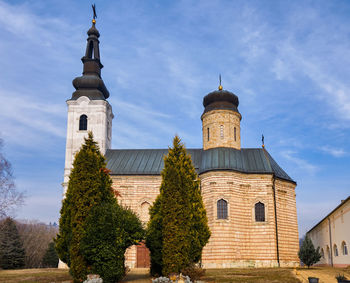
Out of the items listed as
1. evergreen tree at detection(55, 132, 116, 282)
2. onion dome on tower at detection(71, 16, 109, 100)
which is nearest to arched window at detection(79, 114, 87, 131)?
onion dome on tower at detection(71, 16, 109, 100)

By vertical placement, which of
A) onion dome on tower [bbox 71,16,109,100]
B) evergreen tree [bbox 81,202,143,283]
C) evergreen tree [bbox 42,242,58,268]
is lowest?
evergreen tree [bbox 42,242,58,268]

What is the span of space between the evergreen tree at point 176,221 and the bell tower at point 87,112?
56.8 ft

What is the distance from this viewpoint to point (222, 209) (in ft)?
99.1

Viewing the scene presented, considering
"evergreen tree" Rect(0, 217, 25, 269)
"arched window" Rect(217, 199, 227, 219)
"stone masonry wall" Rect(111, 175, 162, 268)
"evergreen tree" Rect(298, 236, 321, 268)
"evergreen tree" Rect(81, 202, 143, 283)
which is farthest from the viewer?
"evergreen tree" Rect(0, 217, 25, 269)

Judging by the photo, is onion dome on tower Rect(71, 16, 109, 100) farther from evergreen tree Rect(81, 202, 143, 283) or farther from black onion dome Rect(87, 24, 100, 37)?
evergreen tree Rect(81, 202, 143, 283)

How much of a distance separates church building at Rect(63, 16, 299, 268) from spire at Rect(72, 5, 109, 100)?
100mm

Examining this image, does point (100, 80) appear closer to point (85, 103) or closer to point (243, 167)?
point (85, 103)

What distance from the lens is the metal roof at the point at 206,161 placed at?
32156mm

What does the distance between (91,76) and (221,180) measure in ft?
56.6

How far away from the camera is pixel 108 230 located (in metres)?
16.7

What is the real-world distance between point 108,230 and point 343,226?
20.3 m

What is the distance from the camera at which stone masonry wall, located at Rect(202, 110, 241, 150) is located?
34406 millimetres

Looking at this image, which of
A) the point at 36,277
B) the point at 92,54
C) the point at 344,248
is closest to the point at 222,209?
the point at 344,248

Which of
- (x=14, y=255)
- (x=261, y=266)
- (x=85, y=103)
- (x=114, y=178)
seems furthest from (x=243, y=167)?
(x=14, y=255)
